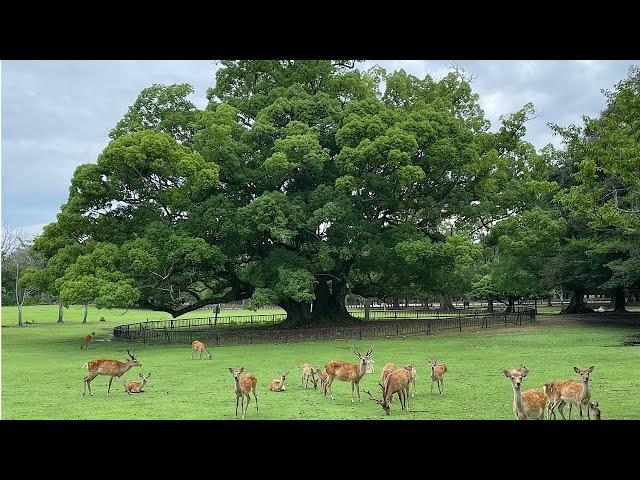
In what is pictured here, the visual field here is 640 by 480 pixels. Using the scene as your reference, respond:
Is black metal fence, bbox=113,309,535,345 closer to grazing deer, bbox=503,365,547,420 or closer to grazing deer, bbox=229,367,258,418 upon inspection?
grazing deer, bbox=229,367,258,418

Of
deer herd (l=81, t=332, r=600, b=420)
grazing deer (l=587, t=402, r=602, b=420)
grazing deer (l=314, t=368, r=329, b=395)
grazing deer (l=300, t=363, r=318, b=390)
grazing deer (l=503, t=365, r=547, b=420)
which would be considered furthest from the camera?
grazing deer (l=300, t=363, r=318, b=390)

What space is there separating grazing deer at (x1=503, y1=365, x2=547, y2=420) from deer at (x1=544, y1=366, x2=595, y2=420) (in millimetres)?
764

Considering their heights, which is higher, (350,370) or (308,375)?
(350,370)

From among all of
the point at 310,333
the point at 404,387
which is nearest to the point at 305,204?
the point at 310,333

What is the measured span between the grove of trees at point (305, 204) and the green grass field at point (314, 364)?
2909mm

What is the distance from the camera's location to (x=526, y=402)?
6207 millimetres

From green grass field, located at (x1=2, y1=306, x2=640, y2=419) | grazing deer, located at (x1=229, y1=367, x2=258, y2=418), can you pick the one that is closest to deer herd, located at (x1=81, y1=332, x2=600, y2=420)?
grazing deer, located at (x1=229, y1=367, x2=258, y2=418)

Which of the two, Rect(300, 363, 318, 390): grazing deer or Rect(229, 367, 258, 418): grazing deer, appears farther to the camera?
Rect(300, 363, 318, 390): grazing deer

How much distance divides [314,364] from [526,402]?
26.7 ft

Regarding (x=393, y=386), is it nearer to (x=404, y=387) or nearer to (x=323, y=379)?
(x=404, y=387)

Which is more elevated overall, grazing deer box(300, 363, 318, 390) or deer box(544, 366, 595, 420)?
deer box(544, 366, 595, 420)

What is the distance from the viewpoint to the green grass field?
813cm

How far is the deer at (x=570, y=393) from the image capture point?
6777 millimetres
